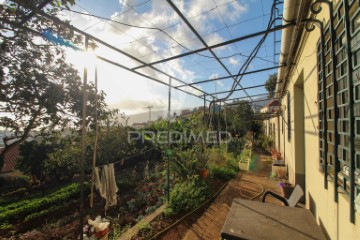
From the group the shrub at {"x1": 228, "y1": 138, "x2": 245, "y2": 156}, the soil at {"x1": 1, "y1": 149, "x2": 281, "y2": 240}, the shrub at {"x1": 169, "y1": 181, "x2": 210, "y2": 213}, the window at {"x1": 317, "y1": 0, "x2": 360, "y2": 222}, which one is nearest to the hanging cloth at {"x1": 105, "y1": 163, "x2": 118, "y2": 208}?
the soil at {"x1": 1, "y1": 149, "x2": 281, "y2": 240}

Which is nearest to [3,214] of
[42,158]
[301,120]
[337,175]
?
[42,158]

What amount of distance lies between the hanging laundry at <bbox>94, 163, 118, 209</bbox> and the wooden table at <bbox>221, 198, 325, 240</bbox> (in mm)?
3761

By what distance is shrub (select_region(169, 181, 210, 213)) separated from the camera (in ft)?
14.8

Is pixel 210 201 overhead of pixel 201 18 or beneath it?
beneath

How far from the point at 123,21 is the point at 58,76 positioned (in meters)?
3.99

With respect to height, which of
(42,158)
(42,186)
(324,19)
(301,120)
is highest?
(324,19)

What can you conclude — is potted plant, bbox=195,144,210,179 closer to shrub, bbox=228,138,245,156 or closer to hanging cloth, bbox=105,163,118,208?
hanging cloth, bbox=105,163,118,208

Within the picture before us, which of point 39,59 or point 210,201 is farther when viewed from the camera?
point 39,59

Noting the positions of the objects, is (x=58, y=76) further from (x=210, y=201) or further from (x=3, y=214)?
(x=210, y=201)

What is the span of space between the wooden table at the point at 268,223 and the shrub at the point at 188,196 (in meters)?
2.17

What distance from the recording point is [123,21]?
2914 mm

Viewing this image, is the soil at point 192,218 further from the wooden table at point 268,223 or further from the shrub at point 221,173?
the wooden table at point 268,223

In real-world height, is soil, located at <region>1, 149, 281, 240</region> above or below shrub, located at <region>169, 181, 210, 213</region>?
below

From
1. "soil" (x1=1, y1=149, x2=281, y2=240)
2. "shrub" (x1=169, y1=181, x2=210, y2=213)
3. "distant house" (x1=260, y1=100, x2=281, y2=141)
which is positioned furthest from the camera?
"distant house" (x1=260, y1=100, x2=281, y2=141)
